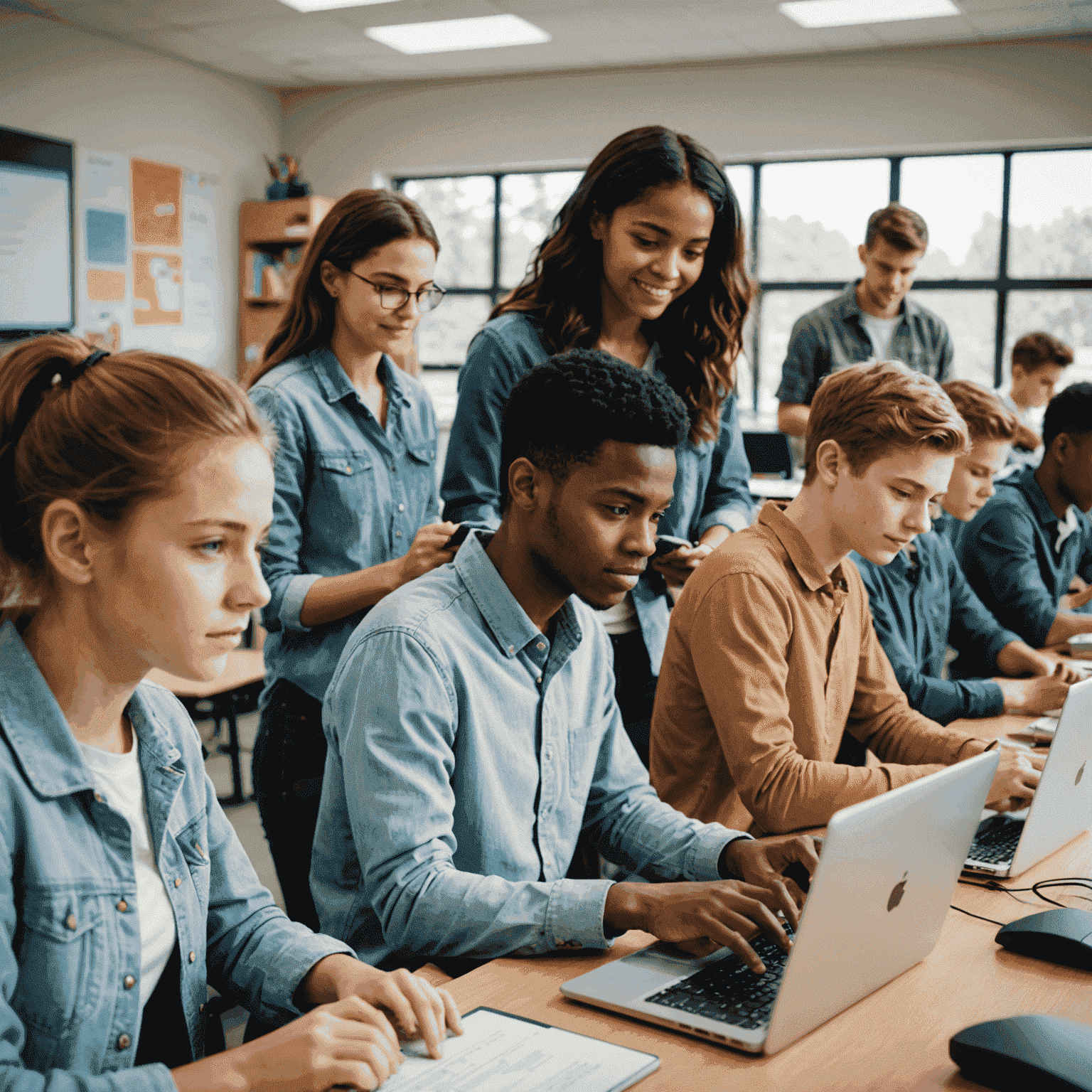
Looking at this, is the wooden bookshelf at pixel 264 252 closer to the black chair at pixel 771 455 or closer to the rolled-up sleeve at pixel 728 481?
the black chair at pixel 771 455

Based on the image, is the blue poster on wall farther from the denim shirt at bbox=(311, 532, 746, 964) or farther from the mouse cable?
the mouse cable

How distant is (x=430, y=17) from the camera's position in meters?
5.91

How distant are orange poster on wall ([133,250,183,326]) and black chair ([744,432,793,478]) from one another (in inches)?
136

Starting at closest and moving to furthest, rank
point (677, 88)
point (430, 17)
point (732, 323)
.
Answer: point (732, 323) → point (430, 17) → point (677, 88)

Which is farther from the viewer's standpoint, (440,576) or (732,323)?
(732,323)

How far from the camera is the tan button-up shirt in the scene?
1510mm

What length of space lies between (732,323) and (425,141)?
590 centimetres

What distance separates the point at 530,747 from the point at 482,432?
2.41 feet

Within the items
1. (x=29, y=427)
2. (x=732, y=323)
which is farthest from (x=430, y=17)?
(x=29, y=427)

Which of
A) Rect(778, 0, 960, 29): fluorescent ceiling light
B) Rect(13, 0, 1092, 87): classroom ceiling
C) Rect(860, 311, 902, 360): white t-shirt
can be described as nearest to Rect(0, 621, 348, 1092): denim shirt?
Rect(860, 311, 902, 360): white t-shirt

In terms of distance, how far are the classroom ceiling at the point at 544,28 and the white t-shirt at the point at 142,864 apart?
5.35 m

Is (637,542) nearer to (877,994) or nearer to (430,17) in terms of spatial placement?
(877,994)

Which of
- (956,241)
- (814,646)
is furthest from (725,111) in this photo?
(814,646)

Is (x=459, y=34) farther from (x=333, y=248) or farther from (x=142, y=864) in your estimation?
(x=142, y=864)
